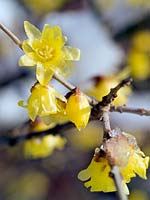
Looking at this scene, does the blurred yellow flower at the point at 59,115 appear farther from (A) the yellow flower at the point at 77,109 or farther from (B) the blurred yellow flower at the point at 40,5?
(B) the blurred yellow flower at the point at 40,5

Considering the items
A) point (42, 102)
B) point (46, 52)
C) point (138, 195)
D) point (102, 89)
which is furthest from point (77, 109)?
point (138, 195)

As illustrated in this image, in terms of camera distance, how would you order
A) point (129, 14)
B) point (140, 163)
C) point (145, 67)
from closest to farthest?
point (140, 163) → point (145, 67) → point (129, 14)

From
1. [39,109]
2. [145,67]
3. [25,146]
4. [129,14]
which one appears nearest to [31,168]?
[145,67]

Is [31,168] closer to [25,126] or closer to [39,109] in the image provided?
[25,126]

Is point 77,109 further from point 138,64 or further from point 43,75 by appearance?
point 138,64

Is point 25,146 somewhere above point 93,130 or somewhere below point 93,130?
above
